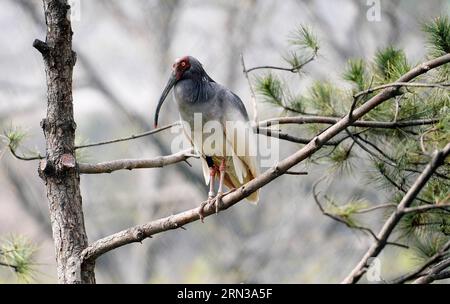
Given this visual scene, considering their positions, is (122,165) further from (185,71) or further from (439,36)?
(439,36)

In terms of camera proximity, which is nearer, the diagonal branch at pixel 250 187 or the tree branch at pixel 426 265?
the diagonal branch at pixel 250 187

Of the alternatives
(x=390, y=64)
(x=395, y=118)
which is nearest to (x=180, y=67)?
(x=390, y=64)

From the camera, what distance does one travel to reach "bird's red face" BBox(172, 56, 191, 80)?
12.8ft

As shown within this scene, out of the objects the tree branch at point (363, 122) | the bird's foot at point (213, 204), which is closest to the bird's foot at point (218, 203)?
the bird's foot at point (213, 204)

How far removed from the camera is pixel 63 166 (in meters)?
3.26

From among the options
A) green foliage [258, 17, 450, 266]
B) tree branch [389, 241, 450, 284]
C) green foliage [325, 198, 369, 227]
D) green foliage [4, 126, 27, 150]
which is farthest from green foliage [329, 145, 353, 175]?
green foliage [4, 126, 27, 150]

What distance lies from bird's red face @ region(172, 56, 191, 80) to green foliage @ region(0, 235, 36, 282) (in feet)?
3.62

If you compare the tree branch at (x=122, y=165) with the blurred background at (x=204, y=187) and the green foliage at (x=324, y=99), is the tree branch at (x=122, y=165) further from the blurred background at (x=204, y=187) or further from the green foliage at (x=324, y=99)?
the blurred background at (x=204, y=187)

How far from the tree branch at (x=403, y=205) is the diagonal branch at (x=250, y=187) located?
34 cm

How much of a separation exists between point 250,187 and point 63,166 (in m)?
0.82

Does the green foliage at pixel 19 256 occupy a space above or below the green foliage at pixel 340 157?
below

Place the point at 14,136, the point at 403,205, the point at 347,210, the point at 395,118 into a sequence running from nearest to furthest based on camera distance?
the point at 403,205
the point at 395,118
the point at 14,136
the point at 347,210

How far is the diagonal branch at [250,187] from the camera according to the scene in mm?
2871
